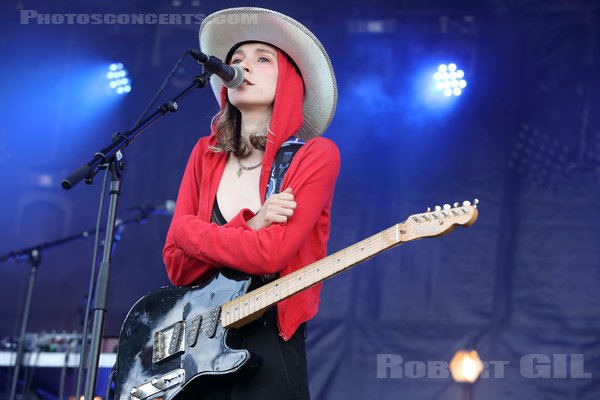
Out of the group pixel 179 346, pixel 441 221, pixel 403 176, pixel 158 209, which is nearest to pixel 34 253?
pixel 158 209

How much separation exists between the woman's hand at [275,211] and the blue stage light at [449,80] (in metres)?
3.19

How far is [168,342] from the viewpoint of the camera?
2.68 meters

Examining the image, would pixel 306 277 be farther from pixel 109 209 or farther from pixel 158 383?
pixel 109 209

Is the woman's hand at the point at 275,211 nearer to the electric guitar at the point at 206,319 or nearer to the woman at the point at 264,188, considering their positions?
the woman at the point at 264,188

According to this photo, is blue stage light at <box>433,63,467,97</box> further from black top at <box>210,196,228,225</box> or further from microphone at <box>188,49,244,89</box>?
black top at <box>210,196,228,225</box>

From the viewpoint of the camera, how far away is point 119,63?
6.19 m

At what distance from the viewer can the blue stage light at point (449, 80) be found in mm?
5648

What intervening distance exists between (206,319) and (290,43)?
3.91 ft

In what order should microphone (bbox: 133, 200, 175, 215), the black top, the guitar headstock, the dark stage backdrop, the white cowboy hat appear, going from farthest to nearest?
1. microphone (bbox: 133, 200, 175, 215)
2. the dark stage backdrop
3. the white cowboy hat
4. the black top
5. the guitar headstock

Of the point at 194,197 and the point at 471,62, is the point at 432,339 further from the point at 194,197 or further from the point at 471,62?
the point at 194,197

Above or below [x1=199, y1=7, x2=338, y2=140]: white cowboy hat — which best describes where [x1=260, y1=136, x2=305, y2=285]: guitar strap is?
below

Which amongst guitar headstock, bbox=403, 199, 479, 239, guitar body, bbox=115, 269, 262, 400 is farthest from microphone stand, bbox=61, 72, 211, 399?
guitar headstock, bbox=403, 199, 479, 239

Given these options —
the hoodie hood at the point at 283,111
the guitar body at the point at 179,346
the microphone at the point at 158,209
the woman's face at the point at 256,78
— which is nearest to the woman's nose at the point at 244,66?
the woman's face at the point at 256,78

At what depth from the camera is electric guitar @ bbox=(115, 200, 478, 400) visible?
2.50 meters
